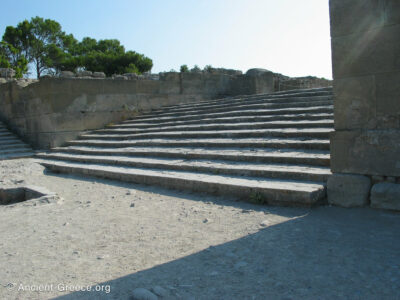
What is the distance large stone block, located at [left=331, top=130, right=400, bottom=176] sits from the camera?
3389 millimetres

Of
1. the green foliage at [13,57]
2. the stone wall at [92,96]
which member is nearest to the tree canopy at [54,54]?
the green foliage at [13,57]

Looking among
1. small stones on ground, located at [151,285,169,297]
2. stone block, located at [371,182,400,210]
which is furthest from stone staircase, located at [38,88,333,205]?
small stones on ground, located at [151,285,169,297]

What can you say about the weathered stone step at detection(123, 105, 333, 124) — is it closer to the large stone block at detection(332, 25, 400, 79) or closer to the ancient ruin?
the ancient ruin

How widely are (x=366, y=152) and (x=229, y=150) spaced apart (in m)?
2.59

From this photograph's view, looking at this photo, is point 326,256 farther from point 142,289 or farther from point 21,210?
point 21,210

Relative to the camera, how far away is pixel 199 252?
2785 mm

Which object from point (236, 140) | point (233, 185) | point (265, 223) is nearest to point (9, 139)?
point (236, 140)

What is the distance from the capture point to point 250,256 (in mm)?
2646

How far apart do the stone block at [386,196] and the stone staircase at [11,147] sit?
8.81m

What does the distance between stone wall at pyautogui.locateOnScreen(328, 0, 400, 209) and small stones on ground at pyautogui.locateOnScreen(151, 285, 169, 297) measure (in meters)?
2.29

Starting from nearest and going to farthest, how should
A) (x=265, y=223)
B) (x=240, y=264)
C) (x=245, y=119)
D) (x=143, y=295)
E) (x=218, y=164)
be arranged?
1. (x=143, y=295)
2. (x=240, y=264)
3. (x=265, y=223)
4. (x=218, y=164)
5. (x=245, y=119)

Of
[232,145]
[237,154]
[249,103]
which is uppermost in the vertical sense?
[249,103]

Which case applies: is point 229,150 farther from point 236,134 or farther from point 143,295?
point 143,295

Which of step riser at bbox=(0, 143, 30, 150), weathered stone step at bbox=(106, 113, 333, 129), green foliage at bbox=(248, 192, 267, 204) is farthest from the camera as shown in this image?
step riser at bbox=(0, 143, 30, 150)
